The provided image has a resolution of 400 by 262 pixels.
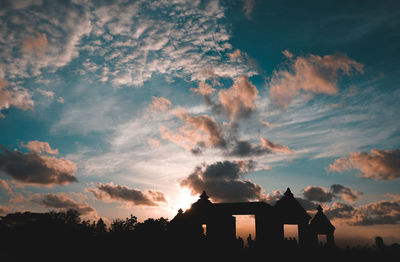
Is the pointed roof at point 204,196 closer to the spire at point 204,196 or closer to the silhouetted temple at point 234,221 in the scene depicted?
the spire at point 204,196

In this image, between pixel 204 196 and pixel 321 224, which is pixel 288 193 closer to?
pixel 321 224

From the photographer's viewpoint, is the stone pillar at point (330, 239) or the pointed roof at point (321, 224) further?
the stone pillar at point (330, 239)

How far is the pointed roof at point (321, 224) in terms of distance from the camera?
78.2ft

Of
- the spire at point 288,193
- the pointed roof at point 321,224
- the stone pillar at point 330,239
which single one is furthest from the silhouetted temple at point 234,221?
the stone pillar at point 330,239

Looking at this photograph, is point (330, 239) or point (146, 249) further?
point (330, 239)

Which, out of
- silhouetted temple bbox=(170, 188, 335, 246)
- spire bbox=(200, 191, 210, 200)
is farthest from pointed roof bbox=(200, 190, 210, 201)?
silhouetted temple bbox=(170, 188, 335, 246)

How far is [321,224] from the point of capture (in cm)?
2406

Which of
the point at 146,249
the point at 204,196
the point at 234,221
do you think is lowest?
the point at 146,249

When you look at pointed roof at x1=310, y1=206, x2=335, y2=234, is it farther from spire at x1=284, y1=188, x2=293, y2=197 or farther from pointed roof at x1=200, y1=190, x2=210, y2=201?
pointed roof at x1=200, y1=190, x2=210, y2=201

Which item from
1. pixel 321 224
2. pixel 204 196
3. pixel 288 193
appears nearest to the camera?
pixel 204 196

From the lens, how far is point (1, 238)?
96.1ft

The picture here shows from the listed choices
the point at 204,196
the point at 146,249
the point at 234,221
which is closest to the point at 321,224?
the point at 234,221

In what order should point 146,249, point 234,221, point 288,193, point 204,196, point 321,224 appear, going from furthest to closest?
point 321,224
point 288,193
point 204,196
point 146,249
point 234,221

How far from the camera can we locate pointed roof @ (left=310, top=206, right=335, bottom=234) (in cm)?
2383
